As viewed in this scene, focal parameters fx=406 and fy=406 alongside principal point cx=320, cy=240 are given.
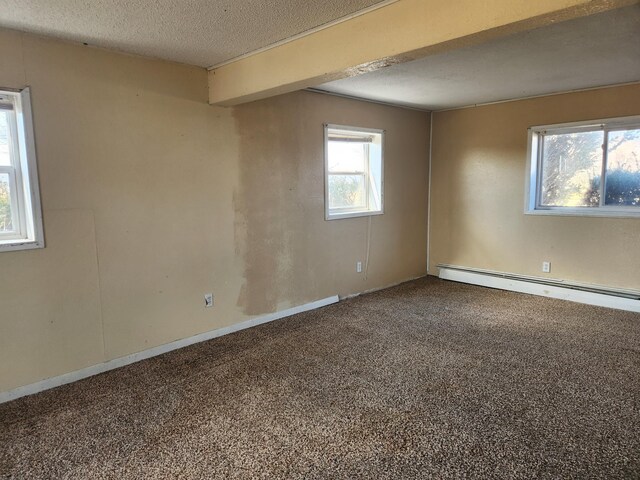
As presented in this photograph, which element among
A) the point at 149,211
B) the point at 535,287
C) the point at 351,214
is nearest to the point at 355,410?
the point at 149,211

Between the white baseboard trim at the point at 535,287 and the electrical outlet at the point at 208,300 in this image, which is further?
the white baseboard trim at the point at 535,287

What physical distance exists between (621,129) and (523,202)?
118cm

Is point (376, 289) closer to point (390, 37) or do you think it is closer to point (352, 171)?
point (352, 171)

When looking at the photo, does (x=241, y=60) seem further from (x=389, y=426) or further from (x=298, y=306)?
(x=389, y=426)

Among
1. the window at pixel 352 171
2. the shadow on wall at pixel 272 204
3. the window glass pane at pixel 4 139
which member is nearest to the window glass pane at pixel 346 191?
the window at pixel 352 171

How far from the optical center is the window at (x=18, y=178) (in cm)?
252

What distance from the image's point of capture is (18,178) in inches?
102

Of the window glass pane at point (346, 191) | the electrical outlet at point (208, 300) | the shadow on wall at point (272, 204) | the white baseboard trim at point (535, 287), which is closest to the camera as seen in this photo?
the electrical outlet at point (208, 300)

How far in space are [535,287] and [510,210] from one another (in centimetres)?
96

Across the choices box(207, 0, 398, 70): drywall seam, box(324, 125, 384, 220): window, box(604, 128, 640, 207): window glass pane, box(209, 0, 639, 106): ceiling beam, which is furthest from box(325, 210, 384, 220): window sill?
box(604, 128, 640, 207): window glass pane

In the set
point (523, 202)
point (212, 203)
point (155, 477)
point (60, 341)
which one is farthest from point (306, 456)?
point (523, 202)

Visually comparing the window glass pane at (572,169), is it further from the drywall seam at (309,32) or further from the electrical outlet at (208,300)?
the electrical outlet at (208,300)

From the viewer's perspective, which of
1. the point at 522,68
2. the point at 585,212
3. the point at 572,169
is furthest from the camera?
the point at 572,169

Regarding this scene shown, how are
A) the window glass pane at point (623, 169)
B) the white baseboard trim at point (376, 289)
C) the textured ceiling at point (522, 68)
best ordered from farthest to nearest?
the white baseboard trim at point (376, 289), the window glass pane at point (623, 169), the textured ceiling at point (522, 68)
